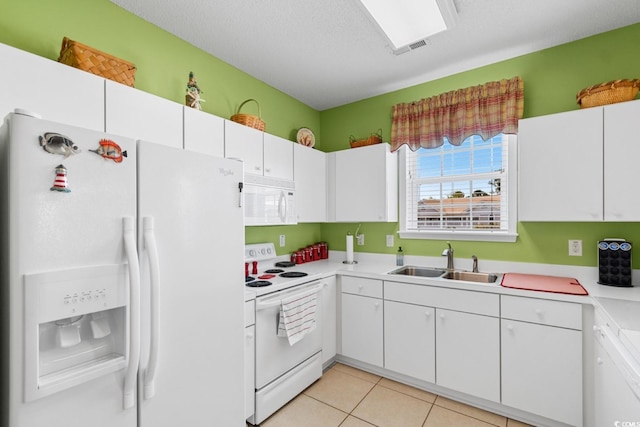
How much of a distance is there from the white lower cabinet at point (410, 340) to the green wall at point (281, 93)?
0.76 metres

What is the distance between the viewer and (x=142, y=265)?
119 centimetres

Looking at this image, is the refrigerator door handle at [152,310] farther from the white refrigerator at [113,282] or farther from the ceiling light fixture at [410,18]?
the ceiling light fixture at [410,18]

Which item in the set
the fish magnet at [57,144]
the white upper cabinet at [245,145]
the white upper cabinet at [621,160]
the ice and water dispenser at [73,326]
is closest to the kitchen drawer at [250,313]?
the ice and water dispenser at [73,326]

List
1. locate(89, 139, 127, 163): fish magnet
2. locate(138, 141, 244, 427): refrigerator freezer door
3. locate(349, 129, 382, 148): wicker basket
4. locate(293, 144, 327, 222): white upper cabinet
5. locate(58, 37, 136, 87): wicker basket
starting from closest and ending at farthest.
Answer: locate(89, 139, 127, 163): fish magnet < locate(138, 141, 244, 427): refrigerator freezer door < locate(58, 37, 136, 87): wicker basket < locate(293, 144, 327, 222): white upper cabinet < locate(349, 129, 382, 148): wicker basket

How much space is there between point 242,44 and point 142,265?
1.97 meters

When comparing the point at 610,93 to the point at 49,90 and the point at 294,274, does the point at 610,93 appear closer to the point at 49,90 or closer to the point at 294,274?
the point at 294,274

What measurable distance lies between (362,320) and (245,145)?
183 centimetres

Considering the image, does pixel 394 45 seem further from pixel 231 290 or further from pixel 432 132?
pixel 231 290

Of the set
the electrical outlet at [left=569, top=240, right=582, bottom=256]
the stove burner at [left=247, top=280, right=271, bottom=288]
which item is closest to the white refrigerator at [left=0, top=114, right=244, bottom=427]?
the stove burner at [left=247, top=280, right=271, bottom=288]

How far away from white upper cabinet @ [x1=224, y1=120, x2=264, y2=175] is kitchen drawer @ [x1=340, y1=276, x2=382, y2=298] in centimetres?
126

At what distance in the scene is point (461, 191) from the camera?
2.85 meters

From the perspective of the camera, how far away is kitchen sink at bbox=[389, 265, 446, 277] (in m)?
2.79

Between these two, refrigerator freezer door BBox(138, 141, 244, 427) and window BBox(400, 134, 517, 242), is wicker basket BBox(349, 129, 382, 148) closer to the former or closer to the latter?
window BBox(400, 134, 517, 242)

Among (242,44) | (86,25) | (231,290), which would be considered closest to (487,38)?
(242,44)
